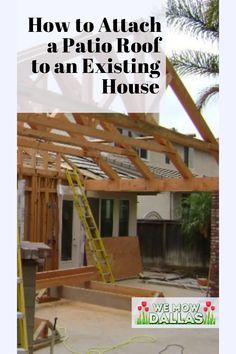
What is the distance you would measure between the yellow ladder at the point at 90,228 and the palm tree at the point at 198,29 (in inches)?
172

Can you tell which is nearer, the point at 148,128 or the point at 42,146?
the point at 148,128

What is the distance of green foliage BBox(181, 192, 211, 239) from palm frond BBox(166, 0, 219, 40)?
7.28 m

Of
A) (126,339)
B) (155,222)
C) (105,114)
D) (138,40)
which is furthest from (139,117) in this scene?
(155,222)

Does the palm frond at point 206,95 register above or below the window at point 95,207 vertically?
above

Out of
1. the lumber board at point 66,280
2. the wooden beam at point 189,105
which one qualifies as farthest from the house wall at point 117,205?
the wooden beam at point 189,105

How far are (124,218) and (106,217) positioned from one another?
1.02m

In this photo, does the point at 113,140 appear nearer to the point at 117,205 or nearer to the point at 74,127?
the point at 74,127

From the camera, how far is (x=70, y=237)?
13375 millimetres

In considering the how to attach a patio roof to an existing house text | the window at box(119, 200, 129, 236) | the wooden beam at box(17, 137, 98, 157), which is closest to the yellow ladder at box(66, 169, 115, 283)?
the wooden beam at box(17, 137, 98, 157)

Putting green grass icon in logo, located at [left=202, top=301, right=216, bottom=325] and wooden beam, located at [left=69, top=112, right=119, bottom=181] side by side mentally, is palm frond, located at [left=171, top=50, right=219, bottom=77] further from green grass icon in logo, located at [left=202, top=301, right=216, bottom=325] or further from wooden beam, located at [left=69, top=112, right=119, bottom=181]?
green grass icon in logo, located at [left=202, top=301, right=216, bottom=325]

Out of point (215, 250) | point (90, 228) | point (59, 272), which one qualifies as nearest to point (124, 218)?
point (90, 228)

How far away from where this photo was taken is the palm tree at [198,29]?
8.43 meters

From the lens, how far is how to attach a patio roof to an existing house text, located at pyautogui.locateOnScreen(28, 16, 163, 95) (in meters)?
4.54

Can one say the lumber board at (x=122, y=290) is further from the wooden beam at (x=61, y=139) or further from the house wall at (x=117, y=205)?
the house wall at (x=117, y=205)
